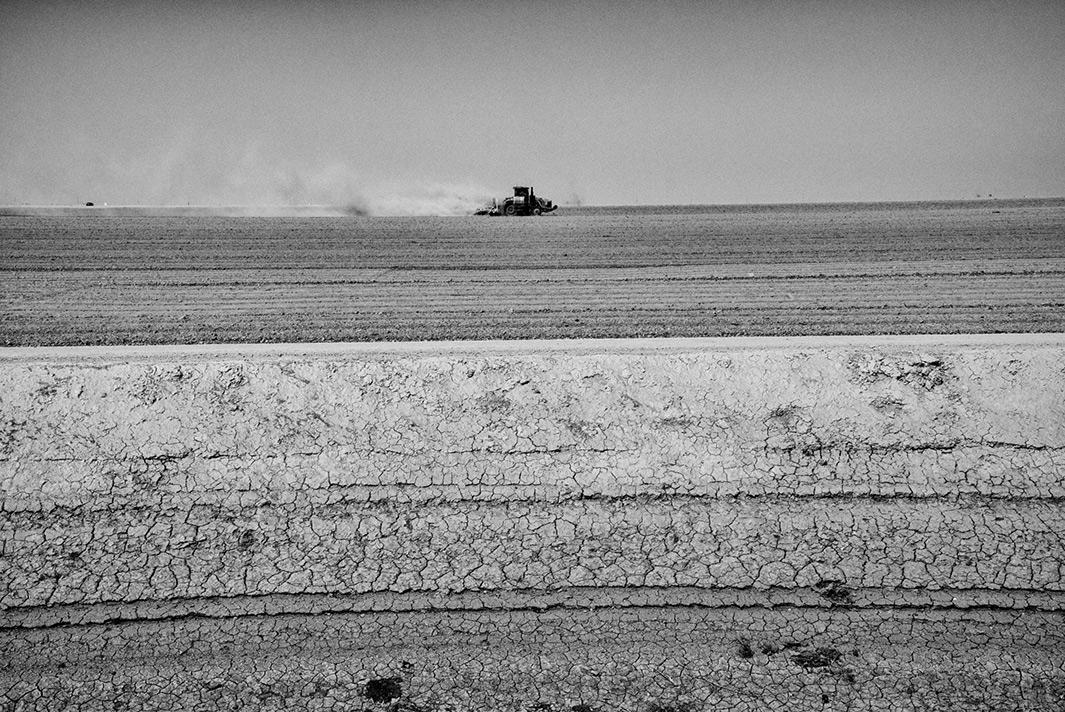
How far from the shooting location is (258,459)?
12.2 feet

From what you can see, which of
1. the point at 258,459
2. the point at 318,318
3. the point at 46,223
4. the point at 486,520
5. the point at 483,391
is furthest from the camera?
the point at 46,223

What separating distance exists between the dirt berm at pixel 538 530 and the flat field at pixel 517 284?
4.65 metres

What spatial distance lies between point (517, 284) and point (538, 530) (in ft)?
33.0

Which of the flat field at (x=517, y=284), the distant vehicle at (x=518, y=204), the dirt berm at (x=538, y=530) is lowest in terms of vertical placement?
the dirt berm at (x=538, y=530)

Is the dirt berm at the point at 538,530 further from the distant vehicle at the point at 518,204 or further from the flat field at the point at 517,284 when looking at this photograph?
the distant vehicle at the point at 518,204

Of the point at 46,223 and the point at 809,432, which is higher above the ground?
the point at 46,223

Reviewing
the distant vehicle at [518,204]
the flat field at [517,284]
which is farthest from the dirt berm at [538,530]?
the distant vehicle at [518,204]

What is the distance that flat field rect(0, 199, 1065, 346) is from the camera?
927 cm

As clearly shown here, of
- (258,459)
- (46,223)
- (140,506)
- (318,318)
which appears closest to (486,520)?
(258,459)

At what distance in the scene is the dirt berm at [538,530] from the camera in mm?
2684

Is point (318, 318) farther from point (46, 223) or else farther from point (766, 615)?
point (46, 223)

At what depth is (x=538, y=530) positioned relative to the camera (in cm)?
344

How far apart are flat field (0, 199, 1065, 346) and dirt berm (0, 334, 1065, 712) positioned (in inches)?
183

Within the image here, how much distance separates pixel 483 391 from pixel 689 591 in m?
1.40
